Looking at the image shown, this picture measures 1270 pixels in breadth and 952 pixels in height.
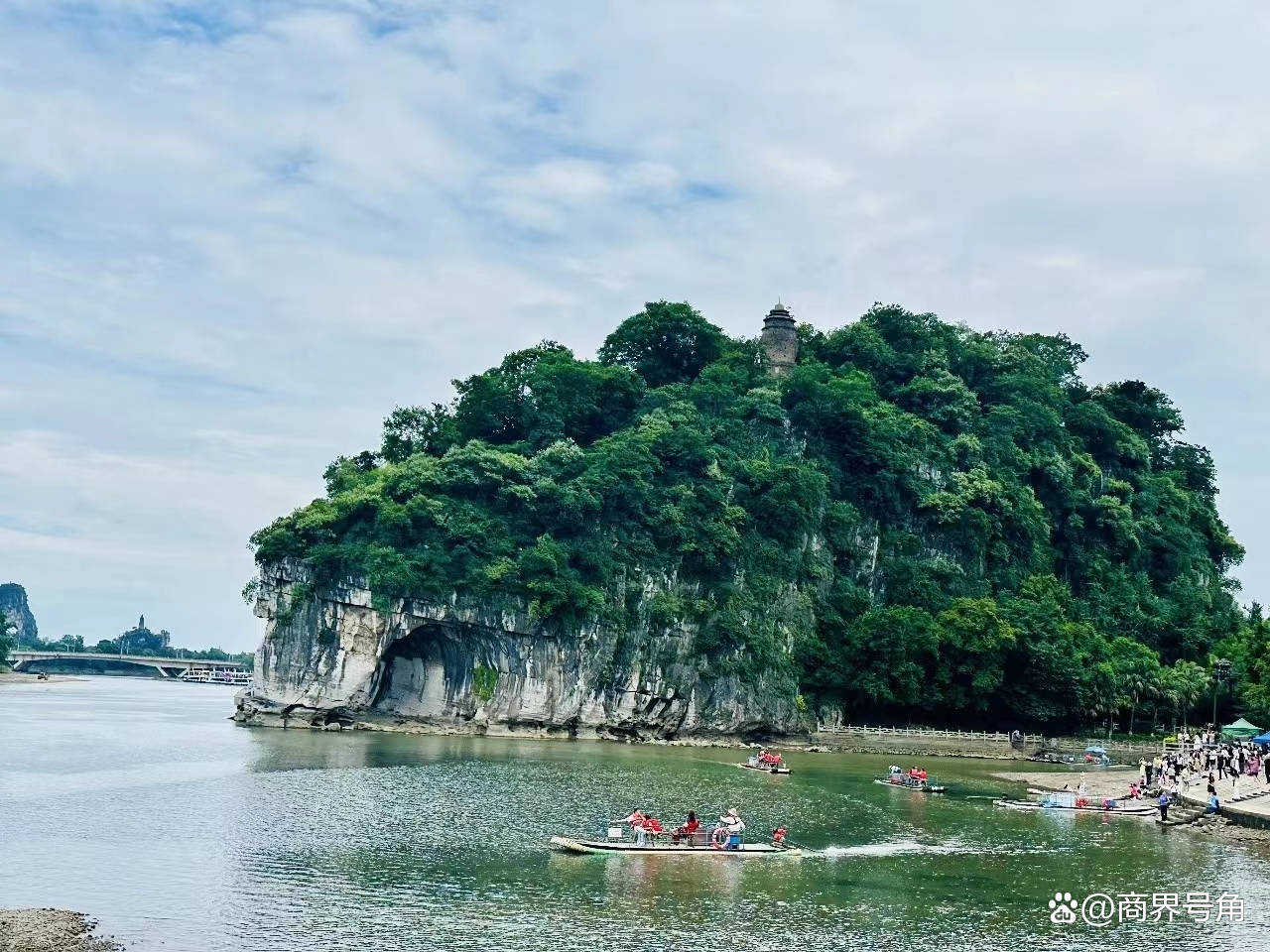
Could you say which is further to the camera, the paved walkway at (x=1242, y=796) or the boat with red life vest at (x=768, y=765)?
the boat with red life vest at (x=768, y=765)

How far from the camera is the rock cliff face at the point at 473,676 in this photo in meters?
69.8

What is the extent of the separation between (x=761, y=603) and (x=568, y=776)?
27.7 m

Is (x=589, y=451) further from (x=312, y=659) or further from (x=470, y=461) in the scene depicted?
(x=312, y=659)

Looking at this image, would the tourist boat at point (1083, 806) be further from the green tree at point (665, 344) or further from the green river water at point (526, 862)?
the green tree at point (665, 344)

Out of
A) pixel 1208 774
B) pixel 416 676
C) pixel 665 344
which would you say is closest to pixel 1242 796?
pixel 1208 774

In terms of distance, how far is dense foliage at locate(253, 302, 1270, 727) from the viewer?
71.8m

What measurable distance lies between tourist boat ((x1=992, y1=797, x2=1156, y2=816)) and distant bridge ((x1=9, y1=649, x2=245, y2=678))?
135324 millimetres

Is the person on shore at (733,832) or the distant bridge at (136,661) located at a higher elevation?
the person on shore at (733,832)

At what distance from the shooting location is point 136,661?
171m

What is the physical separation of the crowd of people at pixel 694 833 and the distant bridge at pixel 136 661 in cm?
13693

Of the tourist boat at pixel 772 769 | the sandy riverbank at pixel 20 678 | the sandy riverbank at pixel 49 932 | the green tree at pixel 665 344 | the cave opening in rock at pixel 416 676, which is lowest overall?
the sandy riverbank at pixel 20 678

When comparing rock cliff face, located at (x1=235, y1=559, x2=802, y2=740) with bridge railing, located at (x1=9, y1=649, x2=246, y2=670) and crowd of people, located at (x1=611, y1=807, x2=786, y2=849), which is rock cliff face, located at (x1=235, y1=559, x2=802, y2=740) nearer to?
crowd of people, located at (x1=611, y1=807, x2=786, y2=849)

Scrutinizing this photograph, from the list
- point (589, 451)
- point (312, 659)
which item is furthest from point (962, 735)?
point (312, 659)

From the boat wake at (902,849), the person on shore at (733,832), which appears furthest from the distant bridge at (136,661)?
the boat wake at (902,849)
